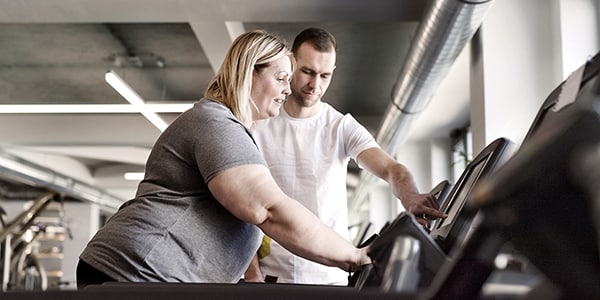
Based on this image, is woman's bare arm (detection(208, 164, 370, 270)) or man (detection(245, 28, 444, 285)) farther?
man (detection(245, 28, 444, 285))

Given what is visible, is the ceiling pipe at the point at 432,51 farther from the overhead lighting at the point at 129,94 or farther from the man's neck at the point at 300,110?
the man's neck at the point at 300,110

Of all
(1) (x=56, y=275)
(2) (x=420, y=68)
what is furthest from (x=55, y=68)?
(1) (x=56, y=275)

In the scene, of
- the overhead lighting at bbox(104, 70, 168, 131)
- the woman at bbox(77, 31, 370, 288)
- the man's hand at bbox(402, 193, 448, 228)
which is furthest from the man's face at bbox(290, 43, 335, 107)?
the overhead lighting at bbox(104, 70, 168, 131)

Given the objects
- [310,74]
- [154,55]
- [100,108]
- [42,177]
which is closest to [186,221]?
[310,74]

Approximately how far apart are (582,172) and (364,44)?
280 inches

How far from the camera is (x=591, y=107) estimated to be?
1.75 ft

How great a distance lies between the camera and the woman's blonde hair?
5.07ft

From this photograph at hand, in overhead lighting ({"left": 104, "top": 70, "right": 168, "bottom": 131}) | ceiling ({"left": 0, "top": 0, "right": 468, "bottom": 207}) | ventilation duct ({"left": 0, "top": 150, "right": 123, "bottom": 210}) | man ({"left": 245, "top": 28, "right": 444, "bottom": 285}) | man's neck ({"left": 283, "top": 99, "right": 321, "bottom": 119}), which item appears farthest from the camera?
ventilation duct ({"left": 0, "top": 150, "right": 123, "bottom": 210})

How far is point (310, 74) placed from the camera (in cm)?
246

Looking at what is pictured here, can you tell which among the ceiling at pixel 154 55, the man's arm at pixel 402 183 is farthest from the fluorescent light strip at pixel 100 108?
the man's arm at pixel 402 183

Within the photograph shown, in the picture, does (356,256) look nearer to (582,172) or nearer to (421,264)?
(421,264)

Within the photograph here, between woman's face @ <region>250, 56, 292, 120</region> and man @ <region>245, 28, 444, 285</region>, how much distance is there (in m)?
0.56

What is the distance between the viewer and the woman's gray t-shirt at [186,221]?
1256mm

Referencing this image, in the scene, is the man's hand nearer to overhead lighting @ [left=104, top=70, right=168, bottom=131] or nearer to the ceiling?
the ceiling
